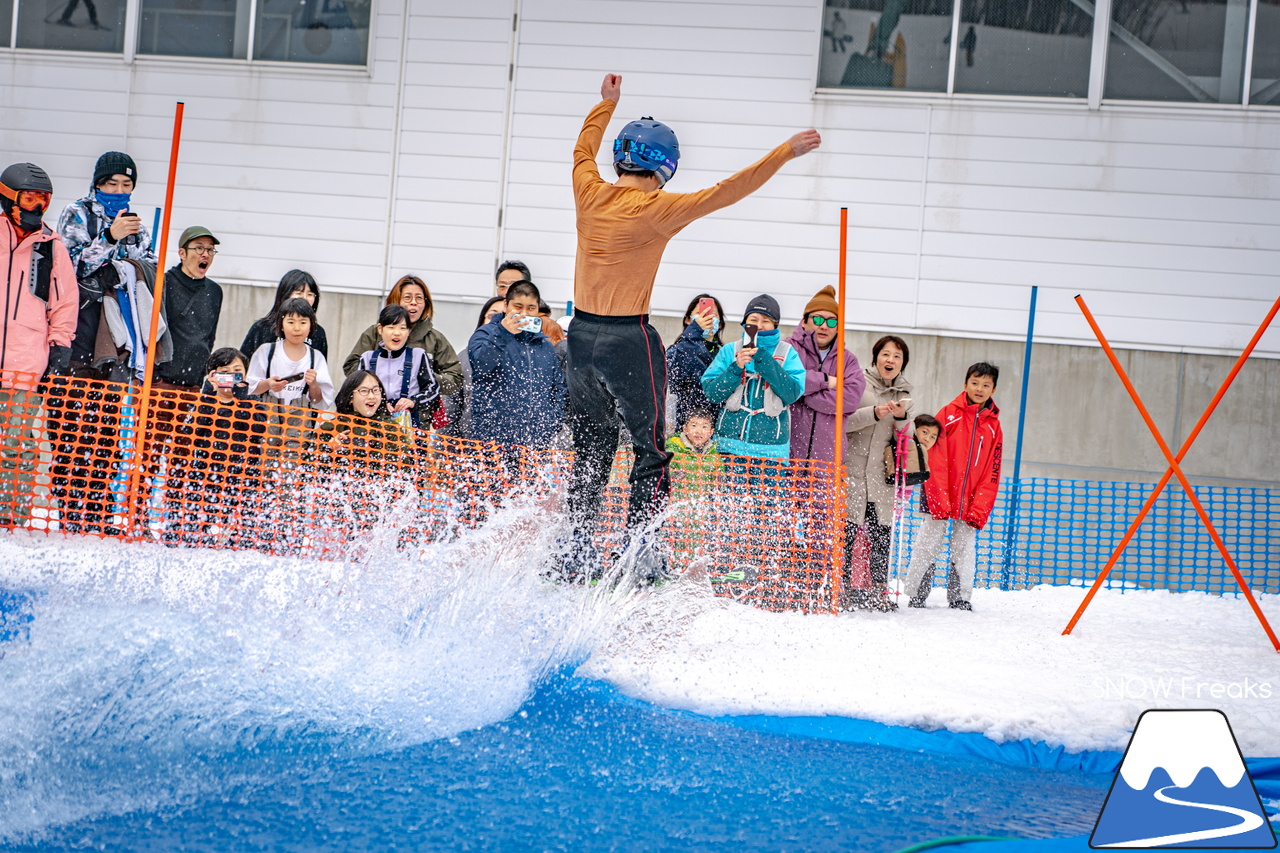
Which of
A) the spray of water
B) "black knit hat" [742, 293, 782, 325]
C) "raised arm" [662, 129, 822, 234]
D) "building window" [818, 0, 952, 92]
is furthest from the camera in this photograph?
"building window" [818, 0, 952, 92]

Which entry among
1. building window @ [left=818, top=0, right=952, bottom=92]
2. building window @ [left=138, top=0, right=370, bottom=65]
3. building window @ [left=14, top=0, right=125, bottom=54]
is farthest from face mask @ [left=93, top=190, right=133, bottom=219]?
building window @ [left=818, top=0, right=952, bottom=92]

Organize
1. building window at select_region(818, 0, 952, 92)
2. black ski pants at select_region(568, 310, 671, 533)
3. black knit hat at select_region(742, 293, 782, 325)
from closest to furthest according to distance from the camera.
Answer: black ski pants at select_region(568, 310, 671, 533)
black knit hat at select_region(742, 293, 782, 325)
building window at select_region(818, 0, 952, 92)

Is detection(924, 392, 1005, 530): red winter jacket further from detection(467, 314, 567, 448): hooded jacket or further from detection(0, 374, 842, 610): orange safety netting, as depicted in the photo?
detection(467, 314, 567, 448): hooded jacket

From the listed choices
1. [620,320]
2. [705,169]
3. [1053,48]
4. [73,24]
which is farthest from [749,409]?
[73,24]

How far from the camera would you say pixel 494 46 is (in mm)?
10523

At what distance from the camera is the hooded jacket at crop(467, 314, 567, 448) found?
5.77 meters

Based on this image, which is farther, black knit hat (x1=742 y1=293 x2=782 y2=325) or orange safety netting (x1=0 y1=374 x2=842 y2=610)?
black knit hat (x1=742 y1=293 x2=782 y2=325)

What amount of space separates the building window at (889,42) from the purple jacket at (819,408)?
16.8 feet

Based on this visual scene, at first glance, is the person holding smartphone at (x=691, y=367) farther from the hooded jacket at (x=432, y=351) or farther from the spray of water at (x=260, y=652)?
the spray of water at (x=260, y=652)

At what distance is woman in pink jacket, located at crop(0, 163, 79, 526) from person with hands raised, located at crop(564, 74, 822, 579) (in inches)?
112

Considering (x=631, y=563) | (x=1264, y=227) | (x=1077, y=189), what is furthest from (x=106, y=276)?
(x=1264, y=227)

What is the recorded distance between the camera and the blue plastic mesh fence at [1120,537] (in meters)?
8.23

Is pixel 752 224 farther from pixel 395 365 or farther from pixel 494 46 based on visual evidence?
pixel 395 365

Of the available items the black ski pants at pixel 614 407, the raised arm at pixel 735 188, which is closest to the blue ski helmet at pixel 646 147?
the raised arm at pixel 735 188
